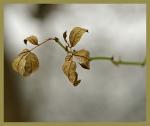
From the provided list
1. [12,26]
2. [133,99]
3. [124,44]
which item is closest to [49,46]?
[12,26]

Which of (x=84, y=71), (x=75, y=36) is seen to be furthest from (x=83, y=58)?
(x=84, y=71)

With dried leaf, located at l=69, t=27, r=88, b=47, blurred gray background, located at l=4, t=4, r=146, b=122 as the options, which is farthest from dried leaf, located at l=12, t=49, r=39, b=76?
blurred gray background, located at l=4, t=4, r=146, b=122

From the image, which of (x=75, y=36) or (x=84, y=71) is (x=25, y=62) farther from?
(x=84, y=71)

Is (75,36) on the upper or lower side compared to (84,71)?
upper

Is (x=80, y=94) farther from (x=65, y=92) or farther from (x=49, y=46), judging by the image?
(x=49, y=46)

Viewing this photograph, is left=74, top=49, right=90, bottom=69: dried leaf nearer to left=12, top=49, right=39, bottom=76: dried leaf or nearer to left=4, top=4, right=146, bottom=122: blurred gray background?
left=12, top=49, right=39, bottom=76: dried leaf

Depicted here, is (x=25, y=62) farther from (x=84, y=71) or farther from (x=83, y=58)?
(x=84, y=71)

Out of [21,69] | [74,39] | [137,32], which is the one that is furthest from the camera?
[137,32]

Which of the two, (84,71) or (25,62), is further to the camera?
(84,71)
